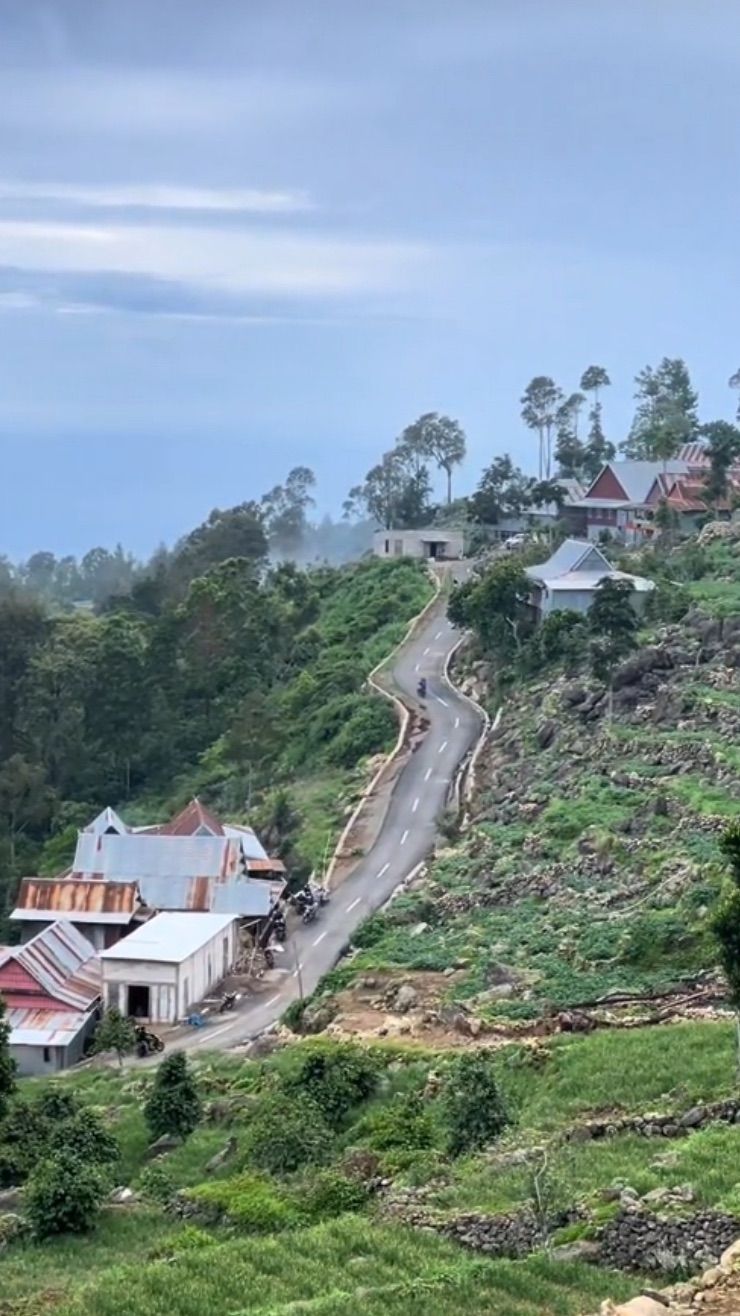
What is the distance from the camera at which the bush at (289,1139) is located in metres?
19.6

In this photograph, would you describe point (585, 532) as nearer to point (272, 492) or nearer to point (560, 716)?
point (560, 716)

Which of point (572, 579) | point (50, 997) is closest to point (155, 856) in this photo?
point (50, 997)

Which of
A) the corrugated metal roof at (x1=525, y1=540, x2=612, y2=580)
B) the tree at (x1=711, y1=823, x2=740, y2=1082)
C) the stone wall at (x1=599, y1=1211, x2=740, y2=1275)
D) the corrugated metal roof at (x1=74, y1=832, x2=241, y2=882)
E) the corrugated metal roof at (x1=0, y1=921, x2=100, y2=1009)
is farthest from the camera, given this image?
the corrugated metal roof at (x1=525, y1=540, x2=612, y2=580)

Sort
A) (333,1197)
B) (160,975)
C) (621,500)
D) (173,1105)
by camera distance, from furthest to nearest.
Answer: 1. (621,500)
2. (160,975)
3. (173,1105)
4. (333,1197)

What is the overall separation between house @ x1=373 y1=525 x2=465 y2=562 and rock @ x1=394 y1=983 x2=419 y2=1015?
53.4m

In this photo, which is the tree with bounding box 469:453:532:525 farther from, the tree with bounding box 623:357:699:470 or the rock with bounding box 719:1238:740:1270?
the rock with bounding box 719:1238:740:1270

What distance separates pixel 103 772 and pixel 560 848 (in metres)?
34.3

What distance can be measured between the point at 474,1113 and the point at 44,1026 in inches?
692

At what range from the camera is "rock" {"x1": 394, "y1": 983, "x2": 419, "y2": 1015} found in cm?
2770

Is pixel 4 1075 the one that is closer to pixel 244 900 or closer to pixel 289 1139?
pixel 289 1139

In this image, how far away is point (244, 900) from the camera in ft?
132

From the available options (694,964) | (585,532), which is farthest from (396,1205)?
(585,532)

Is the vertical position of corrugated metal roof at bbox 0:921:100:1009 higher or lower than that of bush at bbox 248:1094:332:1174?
lower

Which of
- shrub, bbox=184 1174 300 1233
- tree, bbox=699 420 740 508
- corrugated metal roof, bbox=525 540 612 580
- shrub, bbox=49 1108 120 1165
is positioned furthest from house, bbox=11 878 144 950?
tree, bbox=699 420 740 508
